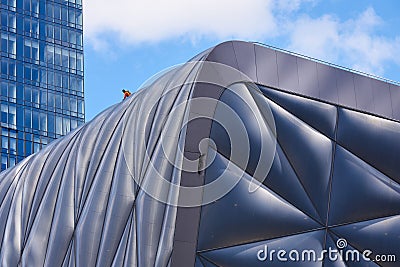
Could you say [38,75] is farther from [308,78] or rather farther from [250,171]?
[250,171]

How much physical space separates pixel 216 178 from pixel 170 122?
3.13m

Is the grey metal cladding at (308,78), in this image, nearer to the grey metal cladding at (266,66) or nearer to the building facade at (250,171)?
the building facade at (250,171)

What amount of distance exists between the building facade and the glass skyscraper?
62856 millimetres

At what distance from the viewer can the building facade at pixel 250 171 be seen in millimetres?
36531

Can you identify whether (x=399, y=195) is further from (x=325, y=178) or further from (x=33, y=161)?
(x=33, y=161)

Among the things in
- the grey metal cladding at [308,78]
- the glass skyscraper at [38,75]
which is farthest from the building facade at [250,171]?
A: the glass skyscraper at [38,75]

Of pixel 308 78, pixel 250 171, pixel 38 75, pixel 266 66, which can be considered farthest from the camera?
pixel 38 75

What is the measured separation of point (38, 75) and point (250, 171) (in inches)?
2870

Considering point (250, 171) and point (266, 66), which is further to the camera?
point (266, 66)

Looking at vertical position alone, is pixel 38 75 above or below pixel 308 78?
above

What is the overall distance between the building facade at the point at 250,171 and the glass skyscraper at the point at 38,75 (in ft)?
206

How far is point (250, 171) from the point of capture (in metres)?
37.0

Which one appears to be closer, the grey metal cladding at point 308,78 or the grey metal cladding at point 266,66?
the grey metal cladding at point 266,66

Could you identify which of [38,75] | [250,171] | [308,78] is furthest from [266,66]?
[38,75]
